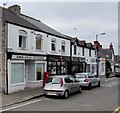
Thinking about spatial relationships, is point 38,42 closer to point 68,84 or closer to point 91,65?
point 68,84

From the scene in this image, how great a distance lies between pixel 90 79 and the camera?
2200cm

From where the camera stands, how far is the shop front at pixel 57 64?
24.2m

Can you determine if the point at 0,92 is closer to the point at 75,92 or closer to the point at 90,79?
the point at 75,92

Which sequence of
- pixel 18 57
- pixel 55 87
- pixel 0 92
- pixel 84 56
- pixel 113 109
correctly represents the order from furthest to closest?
pixel 84 56 → pixel 18 57 → pixel 0 92 → pixel 55 87 → pixel 113 109

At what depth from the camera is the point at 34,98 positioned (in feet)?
51.3

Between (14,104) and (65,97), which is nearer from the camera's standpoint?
(14,104)

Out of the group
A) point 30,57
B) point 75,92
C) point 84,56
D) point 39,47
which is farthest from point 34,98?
point 84,56

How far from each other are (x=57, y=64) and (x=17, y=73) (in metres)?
7.77

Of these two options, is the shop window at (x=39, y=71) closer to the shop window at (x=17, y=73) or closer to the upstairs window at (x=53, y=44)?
the shop window at (x=17, y=73)

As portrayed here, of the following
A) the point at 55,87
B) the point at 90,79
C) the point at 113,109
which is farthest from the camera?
the point at 90,79

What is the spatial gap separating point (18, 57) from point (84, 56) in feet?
61.8

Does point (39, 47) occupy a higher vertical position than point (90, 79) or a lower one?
Result: higher

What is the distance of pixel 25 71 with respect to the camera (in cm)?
2092

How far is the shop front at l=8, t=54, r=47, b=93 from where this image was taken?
18.1 m
